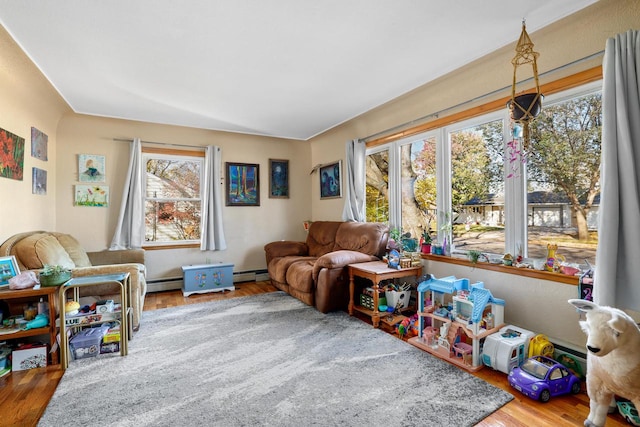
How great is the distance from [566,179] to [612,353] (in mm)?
1242

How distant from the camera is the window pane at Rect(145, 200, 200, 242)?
4398 millimetres

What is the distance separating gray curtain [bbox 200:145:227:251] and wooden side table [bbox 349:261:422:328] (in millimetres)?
2310

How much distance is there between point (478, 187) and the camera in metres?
2.81

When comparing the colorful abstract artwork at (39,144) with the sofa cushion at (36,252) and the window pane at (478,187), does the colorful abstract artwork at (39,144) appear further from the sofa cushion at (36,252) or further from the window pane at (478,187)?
the window pane at (478,187)

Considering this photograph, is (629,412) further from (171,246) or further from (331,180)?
(171,246)

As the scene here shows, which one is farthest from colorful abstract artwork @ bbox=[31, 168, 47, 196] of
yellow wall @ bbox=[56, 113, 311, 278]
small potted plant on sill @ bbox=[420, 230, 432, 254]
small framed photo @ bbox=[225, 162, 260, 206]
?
small potted plant on sill @ bbox=[420, 230, 432, 254]

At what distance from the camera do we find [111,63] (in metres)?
2.50

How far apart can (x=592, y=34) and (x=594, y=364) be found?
202 centimetres

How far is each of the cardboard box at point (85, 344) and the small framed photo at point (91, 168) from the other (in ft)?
7.96

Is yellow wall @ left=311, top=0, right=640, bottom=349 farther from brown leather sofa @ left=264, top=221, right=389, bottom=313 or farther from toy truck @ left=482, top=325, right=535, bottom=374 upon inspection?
brown leather sofa @ left=264, top=221, right=389, bottom=313

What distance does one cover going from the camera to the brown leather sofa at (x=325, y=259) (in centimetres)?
323

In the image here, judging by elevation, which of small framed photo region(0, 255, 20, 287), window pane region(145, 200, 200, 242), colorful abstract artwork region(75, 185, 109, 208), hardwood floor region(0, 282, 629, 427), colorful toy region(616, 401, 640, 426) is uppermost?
colorful abstract artwork region(75, 185, 109, 208)

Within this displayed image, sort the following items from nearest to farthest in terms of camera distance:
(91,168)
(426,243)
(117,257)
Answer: (426,243) → (117,257) → (91,168)

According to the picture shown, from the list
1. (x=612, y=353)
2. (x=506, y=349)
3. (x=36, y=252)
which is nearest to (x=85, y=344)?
(x=36, y=252)
